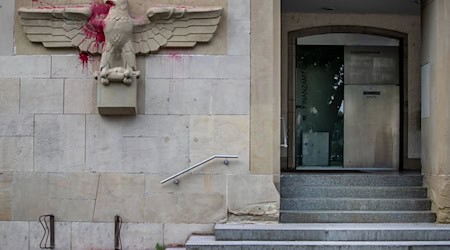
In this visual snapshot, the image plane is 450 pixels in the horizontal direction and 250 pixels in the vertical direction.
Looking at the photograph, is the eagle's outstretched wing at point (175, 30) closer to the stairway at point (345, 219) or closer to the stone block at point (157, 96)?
the stone block at point (157, 96)

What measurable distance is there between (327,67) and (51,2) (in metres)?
5.80

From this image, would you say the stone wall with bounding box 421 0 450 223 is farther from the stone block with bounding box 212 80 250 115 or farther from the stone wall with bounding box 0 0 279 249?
the stone block with bounding box 212 80 250 115

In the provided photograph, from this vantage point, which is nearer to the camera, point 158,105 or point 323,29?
point 158,105

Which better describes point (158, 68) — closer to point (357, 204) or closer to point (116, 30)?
point (116, 30)

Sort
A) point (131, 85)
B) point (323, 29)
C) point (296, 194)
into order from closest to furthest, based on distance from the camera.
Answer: point (131, 85)
point (296, 194)
point (323, 29)

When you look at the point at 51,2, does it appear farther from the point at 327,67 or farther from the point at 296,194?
the point at 327,67

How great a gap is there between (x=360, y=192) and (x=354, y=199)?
0.26 m

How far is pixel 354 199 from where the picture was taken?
26.7ft

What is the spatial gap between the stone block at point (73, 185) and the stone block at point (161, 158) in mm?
521

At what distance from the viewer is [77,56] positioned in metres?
7.92

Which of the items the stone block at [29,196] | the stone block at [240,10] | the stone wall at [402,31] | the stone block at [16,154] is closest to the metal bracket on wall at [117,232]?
the stone block at [29,196]

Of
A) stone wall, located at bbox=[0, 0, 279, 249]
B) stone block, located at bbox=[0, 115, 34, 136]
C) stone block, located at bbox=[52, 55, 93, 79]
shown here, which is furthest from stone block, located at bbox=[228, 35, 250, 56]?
stone block, located at bbox=[0, 115, 34, 136]

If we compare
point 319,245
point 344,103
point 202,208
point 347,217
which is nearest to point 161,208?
point 202,208

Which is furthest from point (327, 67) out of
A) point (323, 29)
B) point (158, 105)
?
point (158, 105)
